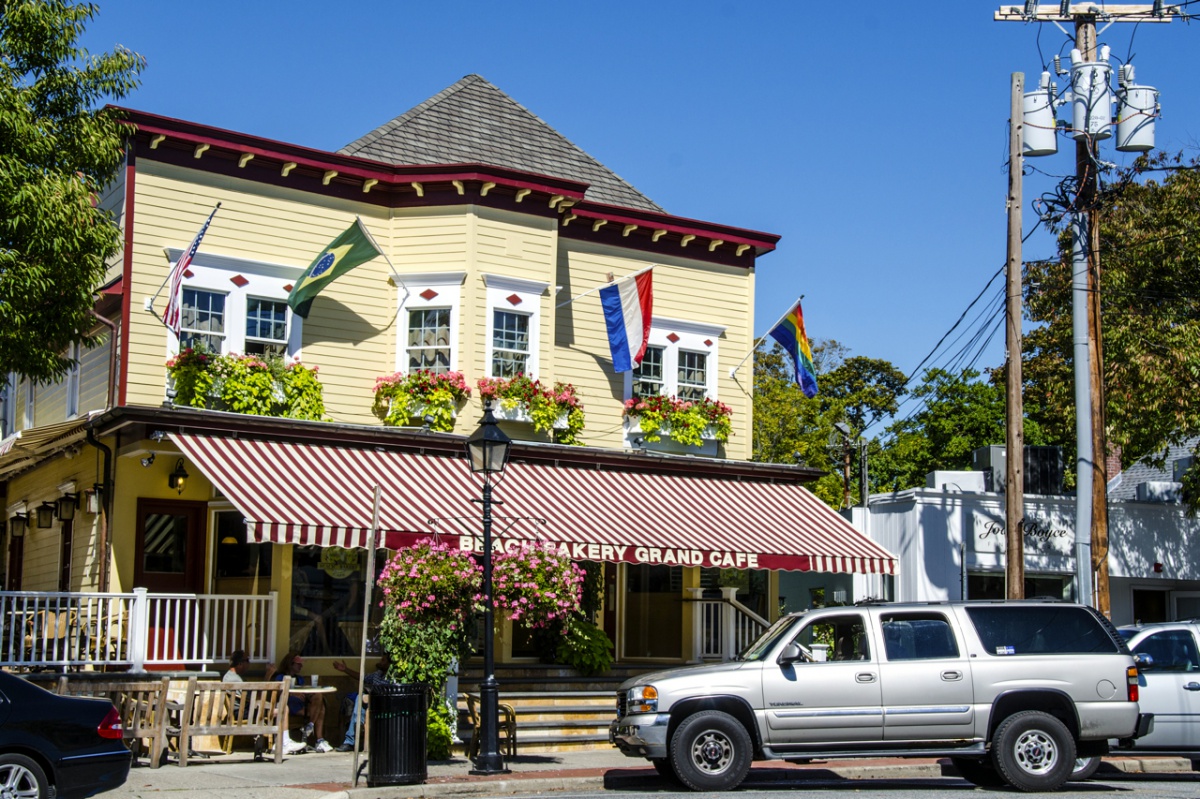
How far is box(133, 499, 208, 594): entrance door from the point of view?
19.2 m

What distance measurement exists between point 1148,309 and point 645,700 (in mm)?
15428

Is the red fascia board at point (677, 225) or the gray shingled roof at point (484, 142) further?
the red fascia board at point (677, 225)

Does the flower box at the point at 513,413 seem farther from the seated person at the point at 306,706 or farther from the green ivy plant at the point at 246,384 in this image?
the seated person at the point at 306,706

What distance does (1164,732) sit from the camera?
16078 mm

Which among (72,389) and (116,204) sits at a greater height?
(116,204)

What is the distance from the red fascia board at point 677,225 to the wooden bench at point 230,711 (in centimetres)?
1018

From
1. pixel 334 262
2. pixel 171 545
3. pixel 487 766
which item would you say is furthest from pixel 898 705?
pixel 171 545

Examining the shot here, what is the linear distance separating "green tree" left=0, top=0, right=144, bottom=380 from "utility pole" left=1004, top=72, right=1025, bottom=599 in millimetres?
11788

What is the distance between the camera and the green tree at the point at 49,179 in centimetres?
1525

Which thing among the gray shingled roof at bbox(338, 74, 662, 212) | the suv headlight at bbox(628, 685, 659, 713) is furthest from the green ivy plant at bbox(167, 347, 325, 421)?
the suv headlight at bbox(628, 685, 659, 713)

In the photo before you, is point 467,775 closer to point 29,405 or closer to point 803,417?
point 29,405

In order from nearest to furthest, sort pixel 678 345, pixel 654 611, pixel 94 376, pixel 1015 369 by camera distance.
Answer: pixel 1015 369
pixel 94 376
pixel 654 611
pixel 678 345

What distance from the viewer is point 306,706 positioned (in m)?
17.8

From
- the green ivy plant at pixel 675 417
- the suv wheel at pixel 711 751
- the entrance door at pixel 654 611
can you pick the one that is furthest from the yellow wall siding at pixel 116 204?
the suv wheel at pixel 711 751
